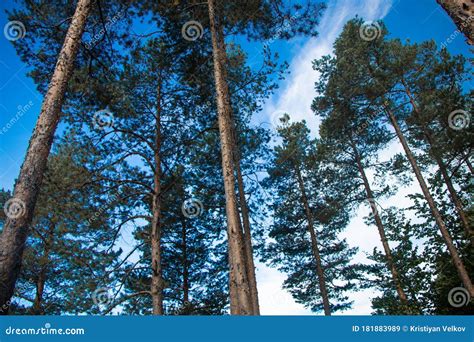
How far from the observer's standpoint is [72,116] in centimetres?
751

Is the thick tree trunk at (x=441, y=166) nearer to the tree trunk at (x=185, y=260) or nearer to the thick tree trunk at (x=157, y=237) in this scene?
the thick tree trunk at (x=157, y=237)

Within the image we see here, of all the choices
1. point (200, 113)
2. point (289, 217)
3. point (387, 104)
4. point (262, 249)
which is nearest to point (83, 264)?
point (200, 113)

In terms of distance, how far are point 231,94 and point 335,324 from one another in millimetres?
A: 8052

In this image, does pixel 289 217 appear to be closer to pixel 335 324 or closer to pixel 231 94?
pixel 231 94
